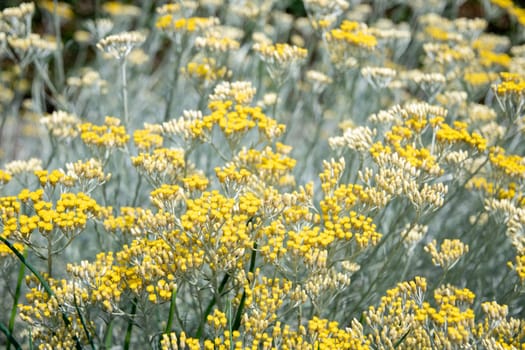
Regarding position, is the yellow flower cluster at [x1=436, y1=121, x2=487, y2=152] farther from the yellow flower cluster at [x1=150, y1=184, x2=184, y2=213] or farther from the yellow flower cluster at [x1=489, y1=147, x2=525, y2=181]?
the yellow flower cluster at [x1=150, y1=184, x2=184, y2=213]

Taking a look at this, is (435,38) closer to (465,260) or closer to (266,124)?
(465,260)

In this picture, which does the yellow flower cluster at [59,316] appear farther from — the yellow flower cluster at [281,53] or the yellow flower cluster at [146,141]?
the yellow flower cluster at [281,53]

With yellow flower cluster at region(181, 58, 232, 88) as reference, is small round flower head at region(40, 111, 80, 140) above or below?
below

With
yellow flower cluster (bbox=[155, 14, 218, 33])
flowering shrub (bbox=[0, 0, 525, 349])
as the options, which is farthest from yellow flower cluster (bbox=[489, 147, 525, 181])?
yellow flower cluster (bbox=[155, 14, 218, 33])

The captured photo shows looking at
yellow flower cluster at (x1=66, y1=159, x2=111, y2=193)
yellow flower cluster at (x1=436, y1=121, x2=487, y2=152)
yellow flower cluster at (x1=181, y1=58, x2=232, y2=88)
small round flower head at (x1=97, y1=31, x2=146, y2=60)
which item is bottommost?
yellow flower cluster at (x1=66, y1=159, x2=111, y2=193)

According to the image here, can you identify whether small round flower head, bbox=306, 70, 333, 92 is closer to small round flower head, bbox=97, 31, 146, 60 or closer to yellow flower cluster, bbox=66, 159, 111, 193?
small round flower head, bbox=97, 31, 146, 60

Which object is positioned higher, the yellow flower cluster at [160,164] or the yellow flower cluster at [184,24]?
the yellow flower cluster at [184,24]

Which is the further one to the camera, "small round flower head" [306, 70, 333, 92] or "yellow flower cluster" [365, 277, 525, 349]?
"small round flower head" [306, 70, 333, 92]

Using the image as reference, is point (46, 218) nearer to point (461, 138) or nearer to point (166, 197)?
point (166, 197)

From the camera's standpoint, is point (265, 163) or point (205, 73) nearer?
point (265, 163)

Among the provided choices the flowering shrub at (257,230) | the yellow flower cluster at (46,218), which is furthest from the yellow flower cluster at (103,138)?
the yellow flower cluster at (46,218)

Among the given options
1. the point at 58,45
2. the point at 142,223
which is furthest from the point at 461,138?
the point at 58,45

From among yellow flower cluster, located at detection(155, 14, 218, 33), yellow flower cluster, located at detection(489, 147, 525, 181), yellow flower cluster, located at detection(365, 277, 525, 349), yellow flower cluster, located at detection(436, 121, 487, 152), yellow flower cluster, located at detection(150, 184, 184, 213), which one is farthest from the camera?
yellow flower cluster, located at detection(155, 14, 218, 33)

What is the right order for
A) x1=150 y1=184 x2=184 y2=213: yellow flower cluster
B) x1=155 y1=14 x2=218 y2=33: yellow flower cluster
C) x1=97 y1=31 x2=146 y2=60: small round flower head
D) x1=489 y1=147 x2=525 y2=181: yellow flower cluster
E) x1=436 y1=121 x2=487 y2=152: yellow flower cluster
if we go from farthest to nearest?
1. x1=155 y1=14 x2=218 y2=33: yellow flower cluster
2. x1=97 y1=31 x2=146 y2=60: small round flower head
3. x1=489 y1=147 x2=525 y2=181: yellow flower cluster
4. x1=436 y1=121 x2=487 y2=152: yellow flower cluster
5. x1=150 y1=184 x2=184 y2=213: yellow flower cluster
